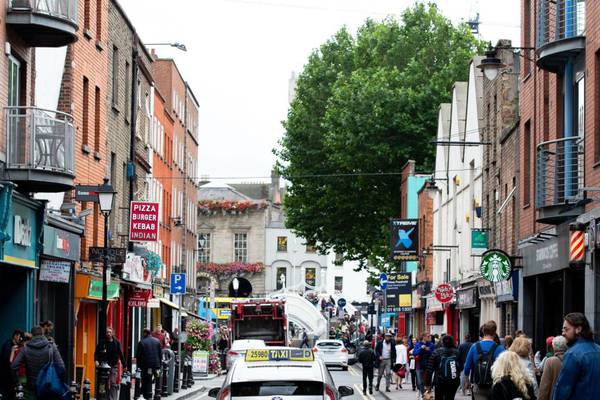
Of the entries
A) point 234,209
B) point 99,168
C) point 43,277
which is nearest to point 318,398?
point 43,277

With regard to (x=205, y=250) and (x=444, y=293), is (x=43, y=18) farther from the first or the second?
(x=205, y=250)

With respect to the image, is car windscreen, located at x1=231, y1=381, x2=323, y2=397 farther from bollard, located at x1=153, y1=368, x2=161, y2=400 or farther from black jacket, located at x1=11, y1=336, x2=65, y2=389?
bollard, located at x1=153, y1=368, x2=161, y2=400

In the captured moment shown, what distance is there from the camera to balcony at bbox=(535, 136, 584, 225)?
2503 centimetres

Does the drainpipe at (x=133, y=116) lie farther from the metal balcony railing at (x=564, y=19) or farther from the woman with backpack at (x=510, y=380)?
the woman with backpack at (x=510, y=380)

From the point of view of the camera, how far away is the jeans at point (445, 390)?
24.6m

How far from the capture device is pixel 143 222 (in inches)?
1556

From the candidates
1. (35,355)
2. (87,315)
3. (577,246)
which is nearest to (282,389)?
(35,355)

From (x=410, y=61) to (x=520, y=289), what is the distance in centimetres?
3422

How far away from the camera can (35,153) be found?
81.0 ft

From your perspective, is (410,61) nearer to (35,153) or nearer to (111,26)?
(111,26)

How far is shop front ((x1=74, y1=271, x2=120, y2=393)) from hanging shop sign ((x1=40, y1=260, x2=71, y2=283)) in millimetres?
4663

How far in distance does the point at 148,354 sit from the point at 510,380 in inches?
623

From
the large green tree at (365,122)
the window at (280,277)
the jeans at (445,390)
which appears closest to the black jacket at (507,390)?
the jeans at (445,390)

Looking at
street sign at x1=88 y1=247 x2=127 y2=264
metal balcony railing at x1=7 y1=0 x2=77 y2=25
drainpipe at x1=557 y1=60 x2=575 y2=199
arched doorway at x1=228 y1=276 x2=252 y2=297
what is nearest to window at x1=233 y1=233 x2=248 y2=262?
arched doorway at x1=228 y1=276 x2=252 y2=297
